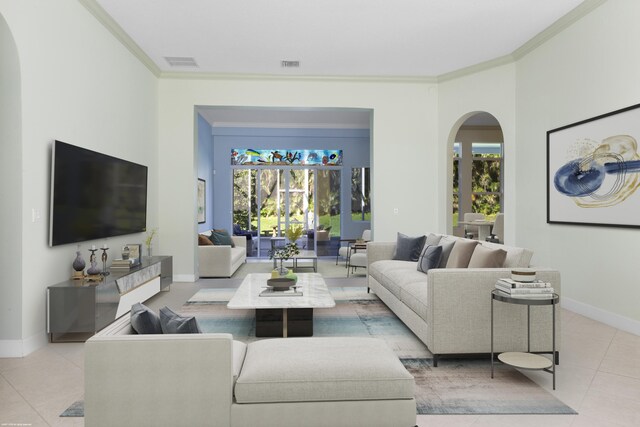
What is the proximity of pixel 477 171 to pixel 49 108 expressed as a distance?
9.59m

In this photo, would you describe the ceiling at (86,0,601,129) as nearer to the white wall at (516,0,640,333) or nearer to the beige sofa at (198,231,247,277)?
the white wall at (516,0,640,333)

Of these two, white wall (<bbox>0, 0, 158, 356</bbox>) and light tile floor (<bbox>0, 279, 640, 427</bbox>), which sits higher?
white wall (<bbox>0, 0, 158, 356</bbox>)

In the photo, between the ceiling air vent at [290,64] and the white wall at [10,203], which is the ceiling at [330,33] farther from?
A: the white wall at [10,203]

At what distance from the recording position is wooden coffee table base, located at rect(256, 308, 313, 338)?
4078mm

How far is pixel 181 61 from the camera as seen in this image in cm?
662

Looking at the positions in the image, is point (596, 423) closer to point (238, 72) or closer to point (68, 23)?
point (68, 23)

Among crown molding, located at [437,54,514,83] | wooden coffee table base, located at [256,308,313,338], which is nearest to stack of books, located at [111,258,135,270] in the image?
Answer: wooden coffee table base, located at [256,308,313,338]

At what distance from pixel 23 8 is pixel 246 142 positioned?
7.37m

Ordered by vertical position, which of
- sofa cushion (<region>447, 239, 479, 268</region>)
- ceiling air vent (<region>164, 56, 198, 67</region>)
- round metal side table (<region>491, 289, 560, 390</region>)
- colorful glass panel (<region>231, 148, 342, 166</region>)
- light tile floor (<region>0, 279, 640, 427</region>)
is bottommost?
light tile floor (<region>0, 279, 640, 427</region>)

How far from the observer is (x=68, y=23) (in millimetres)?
4309

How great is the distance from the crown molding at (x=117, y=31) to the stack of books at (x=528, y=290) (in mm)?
4727

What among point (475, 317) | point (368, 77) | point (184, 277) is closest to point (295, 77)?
point (368, 77)

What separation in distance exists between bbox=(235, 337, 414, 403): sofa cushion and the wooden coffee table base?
5.99ft

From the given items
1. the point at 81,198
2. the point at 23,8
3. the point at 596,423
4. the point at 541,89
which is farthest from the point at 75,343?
the point at 541,89
